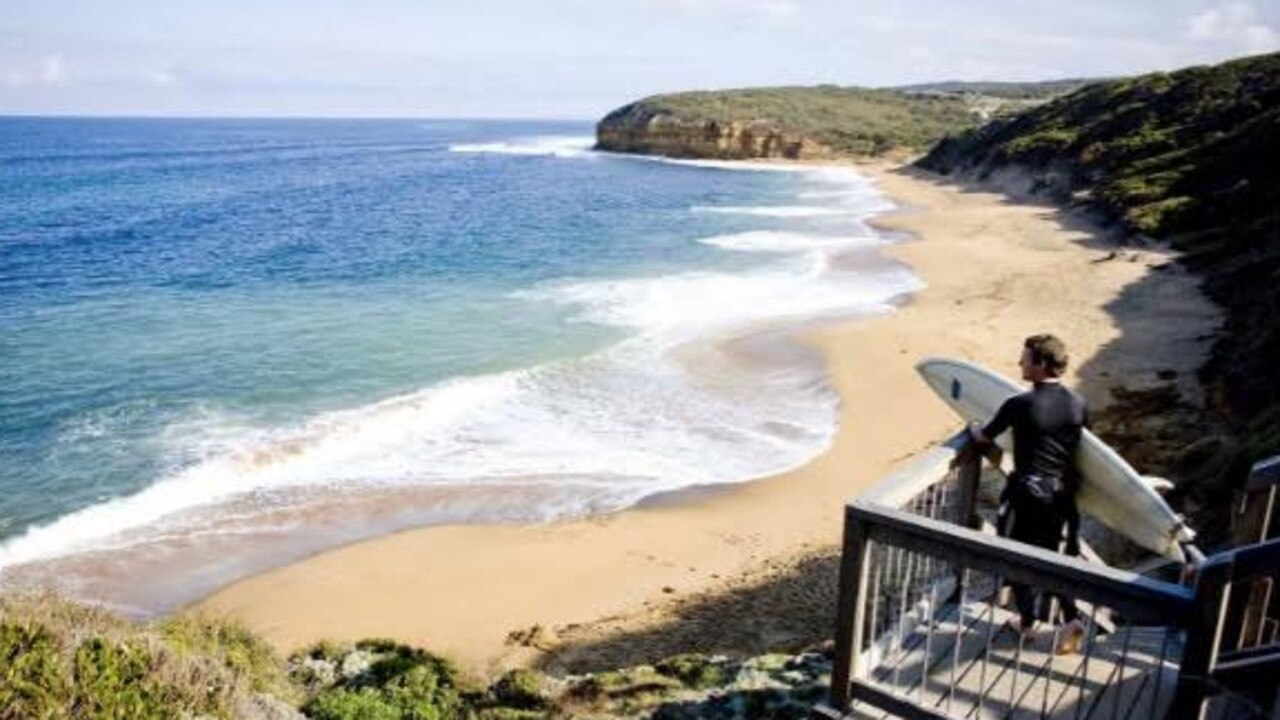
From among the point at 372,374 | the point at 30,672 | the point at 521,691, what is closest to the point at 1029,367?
the point at 521,691

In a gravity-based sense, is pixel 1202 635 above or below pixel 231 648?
above

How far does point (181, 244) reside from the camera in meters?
40.4

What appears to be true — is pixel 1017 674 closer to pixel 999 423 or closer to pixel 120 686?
pixel 999 423

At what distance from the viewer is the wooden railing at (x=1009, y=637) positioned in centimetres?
354

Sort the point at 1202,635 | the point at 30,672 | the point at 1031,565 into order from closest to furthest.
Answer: the point at 1202,635 < the point at 1031,565 < the point at 30,672

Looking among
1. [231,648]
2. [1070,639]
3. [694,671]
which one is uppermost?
[1070,639]

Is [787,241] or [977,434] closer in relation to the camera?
[977,434]

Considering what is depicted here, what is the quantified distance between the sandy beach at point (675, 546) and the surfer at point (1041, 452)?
4.74 metres

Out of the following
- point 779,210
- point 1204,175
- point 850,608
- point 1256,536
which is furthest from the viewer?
point 779,210

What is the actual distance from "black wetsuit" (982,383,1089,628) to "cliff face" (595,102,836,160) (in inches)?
3635

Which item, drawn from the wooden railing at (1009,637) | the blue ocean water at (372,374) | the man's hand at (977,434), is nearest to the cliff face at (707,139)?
the blue ocean water at (372,374)

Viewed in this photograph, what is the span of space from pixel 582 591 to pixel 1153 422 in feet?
30.5

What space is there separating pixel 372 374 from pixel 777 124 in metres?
87.2

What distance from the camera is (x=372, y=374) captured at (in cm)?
2077
